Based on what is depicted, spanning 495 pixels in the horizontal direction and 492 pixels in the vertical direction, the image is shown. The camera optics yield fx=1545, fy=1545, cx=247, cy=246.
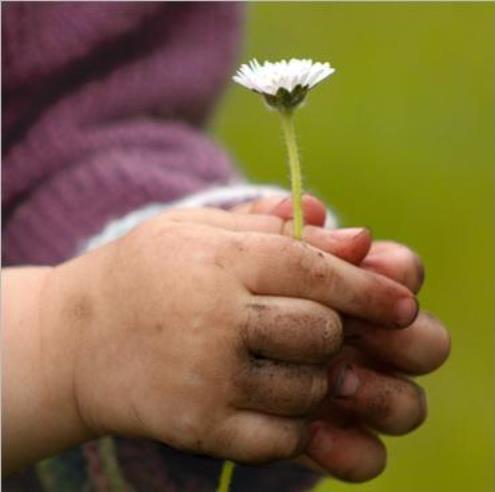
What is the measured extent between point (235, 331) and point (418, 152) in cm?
94

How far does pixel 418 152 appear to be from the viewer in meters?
1.48

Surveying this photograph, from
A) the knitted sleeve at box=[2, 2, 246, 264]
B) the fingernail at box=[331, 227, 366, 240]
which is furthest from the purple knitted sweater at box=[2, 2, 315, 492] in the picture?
the fingernail at box=[331, 227, 366, 240]

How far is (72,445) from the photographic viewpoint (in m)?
0.67

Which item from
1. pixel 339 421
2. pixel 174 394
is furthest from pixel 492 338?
pixel 174 394

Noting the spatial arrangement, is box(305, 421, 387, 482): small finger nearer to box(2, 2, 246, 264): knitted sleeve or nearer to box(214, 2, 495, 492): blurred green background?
box(2, 2, 246, 264): knitted sleeve

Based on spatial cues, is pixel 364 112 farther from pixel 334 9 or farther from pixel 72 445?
pixel 72 445

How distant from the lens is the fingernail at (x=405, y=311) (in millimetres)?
594

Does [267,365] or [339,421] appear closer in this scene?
[267,365]

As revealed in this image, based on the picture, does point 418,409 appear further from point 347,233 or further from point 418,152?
point 418,152

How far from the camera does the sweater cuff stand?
80 centimetres

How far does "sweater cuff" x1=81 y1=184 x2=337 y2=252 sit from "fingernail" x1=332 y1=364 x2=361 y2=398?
146 mm

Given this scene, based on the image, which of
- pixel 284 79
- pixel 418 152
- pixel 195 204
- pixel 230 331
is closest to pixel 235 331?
pixel 230 331

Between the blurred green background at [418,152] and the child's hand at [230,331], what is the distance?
54 cm

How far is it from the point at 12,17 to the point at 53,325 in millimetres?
263
